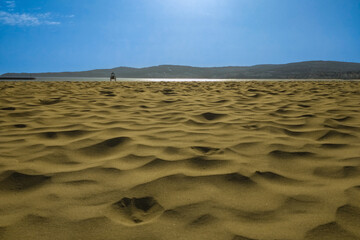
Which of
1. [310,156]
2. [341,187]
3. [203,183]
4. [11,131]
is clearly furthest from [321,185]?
[11,131]

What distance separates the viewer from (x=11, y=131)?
2.36 meters

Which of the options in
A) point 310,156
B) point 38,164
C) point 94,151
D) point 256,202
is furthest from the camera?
point 94,151

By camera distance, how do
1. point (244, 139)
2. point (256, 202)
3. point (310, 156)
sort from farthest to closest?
1. point (244, 139)
2. point (310, 156)
3. point (256, 202)

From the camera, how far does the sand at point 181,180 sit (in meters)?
0.97

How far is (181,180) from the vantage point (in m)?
1.35

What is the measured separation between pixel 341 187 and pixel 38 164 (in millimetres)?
1964

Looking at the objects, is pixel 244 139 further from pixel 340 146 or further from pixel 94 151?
pixel 94 151

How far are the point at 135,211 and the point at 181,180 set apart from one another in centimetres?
35

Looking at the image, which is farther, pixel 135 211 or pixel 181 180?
pixel 181 180

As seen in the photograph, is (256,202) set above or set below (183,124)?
below

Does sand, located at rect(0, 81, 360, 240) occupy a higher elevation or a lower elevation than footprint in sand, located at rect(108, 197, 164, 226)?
higher

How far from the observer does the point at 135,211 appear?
110cm

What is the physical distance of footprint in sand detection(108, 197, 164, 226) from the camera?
3.37 ft

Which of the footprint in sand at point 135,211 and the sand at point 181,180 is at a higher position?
the sand at point 181,180
